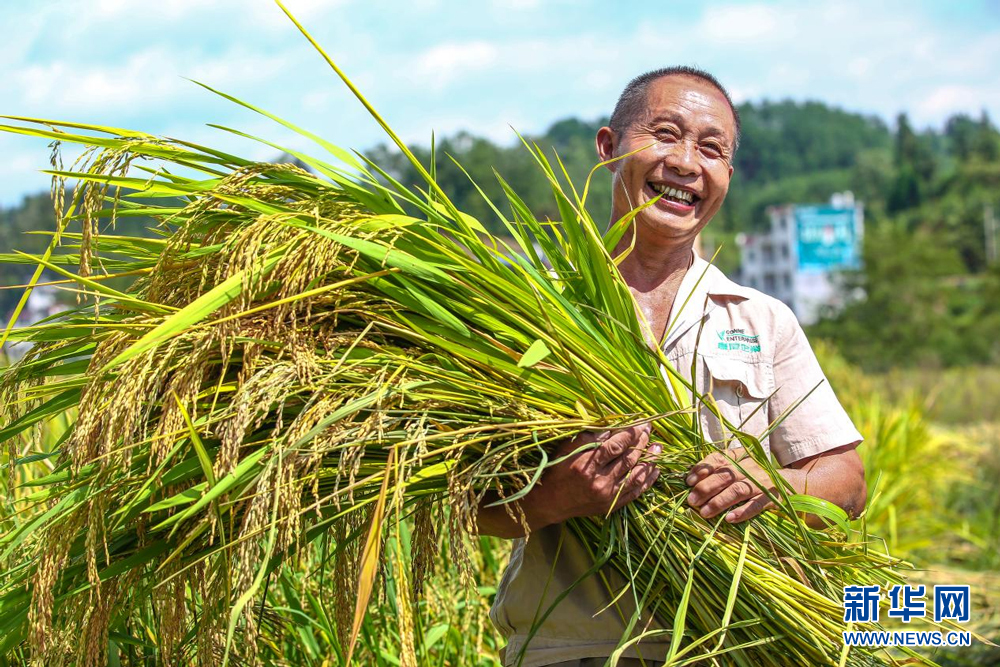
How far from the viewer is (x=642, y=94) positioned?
250 cm

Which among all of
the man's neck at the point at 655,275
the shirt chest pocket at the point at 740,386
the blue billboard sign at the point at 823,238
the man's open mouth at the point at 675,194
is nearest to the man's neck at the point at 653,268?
the man's neck at the point at 655,275

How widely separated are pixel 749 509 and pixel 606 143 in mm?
1143

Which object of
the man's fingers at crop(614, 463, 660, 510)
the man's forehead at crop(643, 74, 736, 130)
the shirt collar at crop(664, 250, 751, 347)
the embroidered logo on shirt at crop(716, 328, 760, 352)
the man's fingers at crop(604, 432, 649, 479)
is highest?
the man's forehead at crop(643, 74, 736, 130)

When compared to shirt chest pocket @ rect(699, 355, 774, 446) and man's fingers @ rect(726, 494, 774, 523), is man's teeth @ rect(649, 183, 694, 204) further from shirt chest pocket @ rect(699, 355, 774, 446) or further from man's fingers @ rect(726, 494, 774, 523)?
man's fingers @ rect(726, 494, 774, 523)

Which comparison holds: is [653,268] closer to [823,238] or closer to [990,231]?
[823,238]

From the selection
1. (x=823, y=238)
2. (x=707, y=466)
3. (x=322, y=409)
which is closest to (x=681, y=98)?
(x=707, y=466)

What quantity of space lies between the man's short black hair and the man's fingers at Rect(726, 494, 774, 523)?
100 centimetres

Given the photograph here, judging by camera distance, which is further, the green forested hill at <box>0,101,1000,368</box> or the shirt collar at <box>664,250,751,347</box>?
the green forested hill at <box>0,101,1000,368</box>

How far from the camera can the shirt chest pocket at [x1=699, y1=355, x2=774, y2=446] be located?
2.27 m

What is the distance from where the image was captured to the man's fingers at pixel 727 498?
1.87 metres

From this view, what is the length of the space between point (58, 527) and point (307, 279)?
0.58 m

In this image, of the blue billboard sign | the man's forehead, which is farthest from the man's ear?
the blue billboard sign

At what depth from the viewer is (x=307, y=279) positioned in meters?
1.67

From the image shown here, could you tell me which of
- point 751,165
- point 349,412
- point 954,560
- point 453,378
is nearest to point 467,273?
point 453,378
